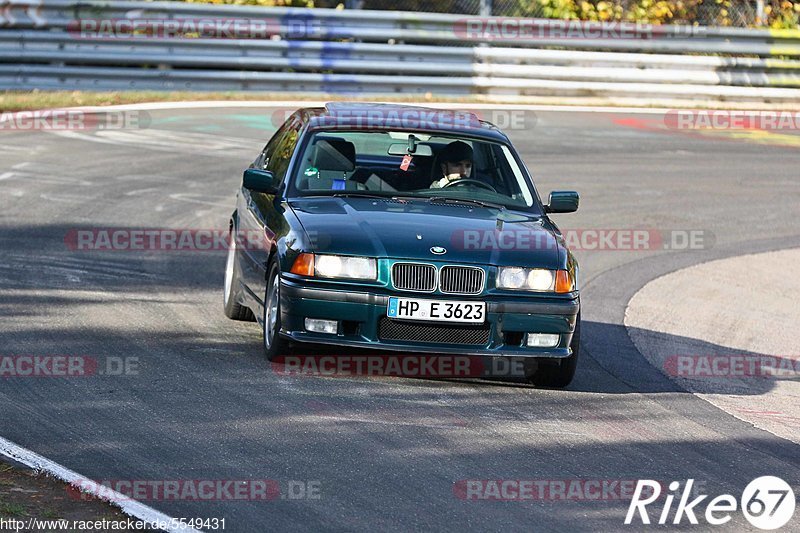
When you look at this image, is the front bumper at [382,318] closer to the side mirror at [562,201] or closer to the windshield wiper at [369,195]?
the windshield wiper at [369,195]

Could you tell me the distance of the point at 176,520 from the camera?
5484mm

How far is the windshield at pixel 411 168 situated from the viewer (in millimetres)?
9289

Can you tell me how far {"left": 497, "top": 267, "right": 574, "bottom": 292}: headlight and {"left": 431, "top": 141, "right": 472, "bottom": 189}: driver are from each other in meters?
1.48

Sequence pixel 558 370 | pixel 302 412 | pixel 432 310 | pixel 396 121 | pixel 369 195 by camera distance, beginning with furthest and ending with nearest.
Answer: pixel 396 121
pixel 369 195
pixel 558 370
pixel 432 310
pixel 302 412

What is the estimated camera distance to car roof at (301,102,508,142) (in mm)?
9633

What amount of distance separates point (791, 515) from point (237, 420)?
273 cm

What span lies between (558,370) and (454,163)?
6.02 feet

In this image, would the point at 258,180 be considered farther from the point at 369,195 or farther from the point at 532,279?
the point at 532,279

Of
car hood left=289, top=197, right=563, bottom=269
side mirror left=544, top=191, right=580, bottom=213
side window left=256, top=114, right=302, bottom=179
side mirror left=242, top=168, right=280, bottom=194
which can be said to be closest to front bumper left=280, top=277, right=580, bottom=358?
car hood left=289, top=197, right=563, bottom=269

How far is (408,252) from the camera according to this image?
8.05m

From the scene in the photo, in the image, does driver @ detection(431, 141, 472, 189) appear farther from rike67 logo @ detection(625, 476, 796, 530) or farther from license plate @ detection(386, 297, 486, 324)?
rike67 logo @ detection(625, 476, 796, 530)

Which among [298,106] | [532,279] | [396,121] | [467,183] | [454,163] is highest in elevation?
[396,121]

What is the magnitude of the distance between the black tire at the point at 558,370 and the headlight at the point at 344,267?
1.20 meters

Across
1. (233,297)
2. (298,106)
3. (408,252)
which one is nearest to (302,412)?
(408,252)
